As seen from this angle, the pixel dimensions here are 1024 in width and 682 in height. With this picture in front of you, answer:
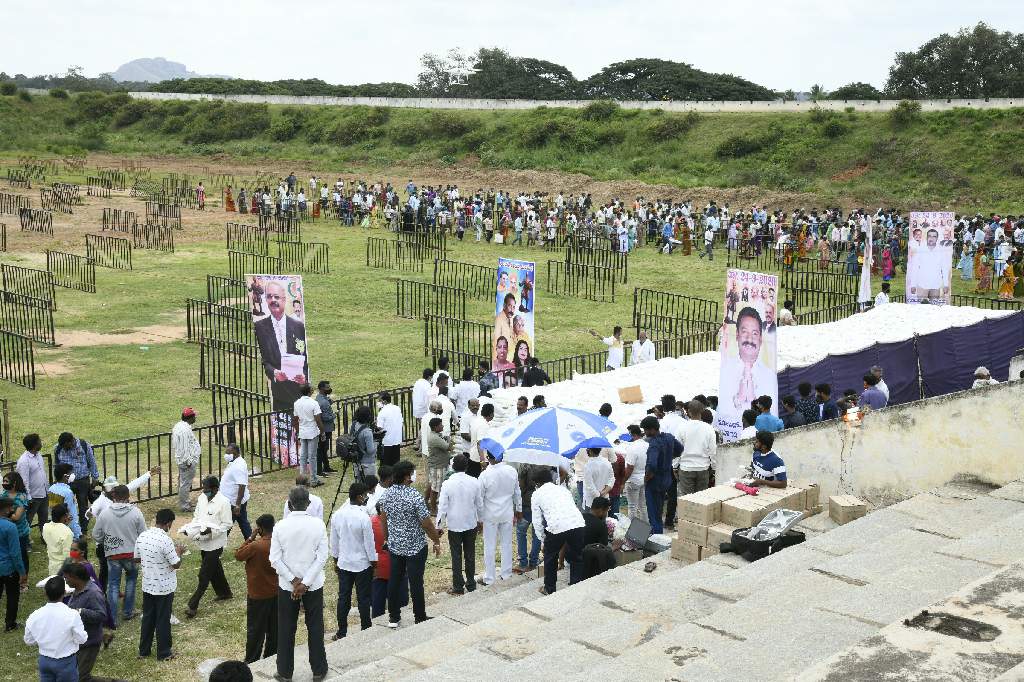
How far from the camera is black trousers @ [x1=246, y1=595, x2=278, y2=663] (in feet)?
31.4

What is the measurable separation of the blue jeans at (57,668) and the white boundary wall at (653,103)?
54.7 m

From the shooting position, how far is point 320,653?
8734mm

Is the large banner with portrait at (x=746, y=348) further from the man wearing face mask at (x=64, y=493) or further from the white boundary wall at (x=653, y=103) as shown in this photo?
the white boundary wall at (x=653, y=103)

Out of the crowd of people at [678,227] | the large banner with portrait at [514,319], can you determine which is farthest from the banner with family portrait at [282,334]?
the crowd of people at [678,227]

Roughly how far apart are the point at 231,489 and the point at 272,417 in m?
3.35

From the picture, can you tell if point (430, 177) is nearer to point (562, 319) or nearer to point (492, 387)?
point (562, 319)

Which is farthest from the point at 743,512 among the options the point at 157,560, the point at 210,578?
the point at 157,560

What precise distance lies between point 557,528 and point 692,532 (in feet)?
4.55

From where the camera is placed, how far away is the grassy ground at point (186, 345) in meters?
11.0

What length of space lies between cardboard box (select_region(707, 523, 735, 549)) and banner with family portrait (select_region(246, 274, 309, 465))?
678cm

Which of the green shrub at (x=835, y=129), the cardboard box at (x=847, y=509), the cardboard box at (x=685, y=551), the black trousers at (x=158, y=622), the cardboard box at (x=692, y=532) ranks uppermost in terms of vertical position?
the green shrub at (x=835, y=129)

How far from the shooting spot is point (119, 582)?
428 inches

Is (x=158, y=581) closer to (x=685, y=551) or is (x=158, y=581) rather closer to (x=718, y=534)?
(x=685, y=551)

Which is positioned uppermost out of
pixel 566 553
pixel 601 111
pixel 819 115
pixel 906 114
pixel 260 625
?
pixel 601 111
